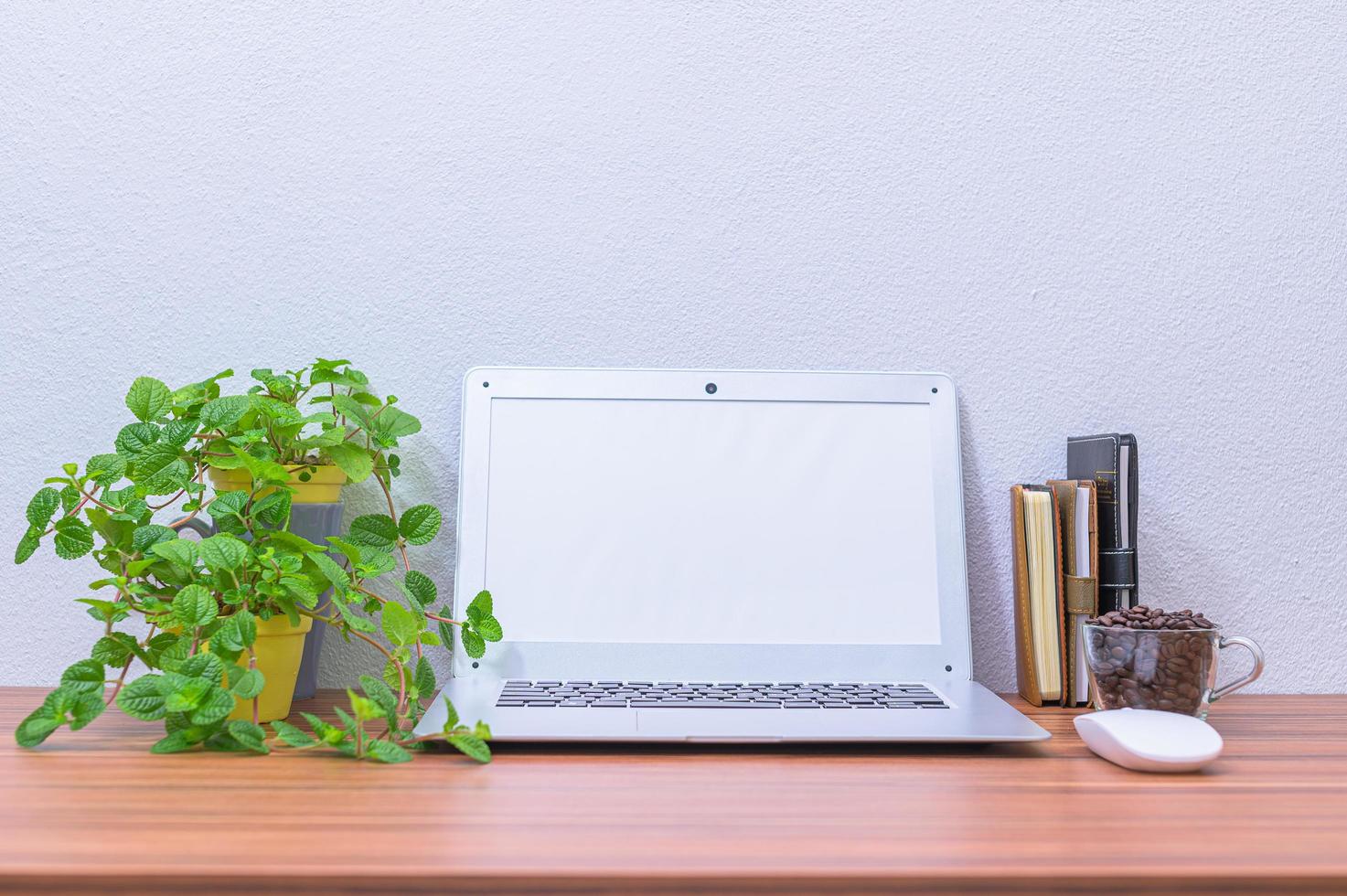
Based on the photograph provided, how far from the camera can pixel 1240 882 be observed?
1.55 feet

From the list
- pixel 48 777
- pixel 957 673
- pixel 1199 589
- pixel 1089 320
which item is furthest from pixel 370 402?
pixel 1199 589

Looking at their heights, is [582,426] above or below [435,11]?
below

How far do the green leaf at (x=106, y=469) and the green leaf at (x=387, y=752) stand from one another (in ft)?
0.99

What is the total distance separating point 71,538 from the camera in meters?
0.74

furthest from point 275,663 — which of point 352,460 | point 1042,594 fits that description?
point 1042,594

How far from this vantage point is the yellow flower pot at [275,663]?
2.52ft

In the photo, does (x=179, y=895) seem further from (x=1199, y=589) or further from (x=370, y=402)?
(x=1199, y=589)

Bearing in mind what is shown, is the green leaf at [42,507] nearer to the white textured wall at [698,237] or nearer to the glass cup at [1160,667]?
the white textured wall at [698,237]

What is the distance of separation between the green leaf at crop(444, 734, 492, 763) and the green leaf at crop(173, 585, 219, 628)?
8.0 inches

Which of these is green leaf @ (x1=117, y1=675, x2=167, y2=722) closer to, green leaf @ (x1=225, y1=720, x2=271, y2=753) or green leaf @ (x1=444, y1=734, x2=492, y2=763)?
green leaf @ (x1=225, y1=720, x2=271, y2=753)

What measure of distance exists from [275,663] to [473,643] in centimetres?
16

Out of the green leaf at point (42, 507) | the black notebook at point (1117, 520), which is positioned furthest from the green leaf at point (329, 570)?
the black notebook at point (1117, 520)

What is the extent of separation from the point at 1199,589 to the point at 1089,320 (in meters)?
0.31

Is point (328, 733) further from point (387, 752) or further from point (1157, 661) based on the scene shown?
point (1157, 661)
